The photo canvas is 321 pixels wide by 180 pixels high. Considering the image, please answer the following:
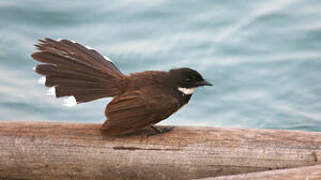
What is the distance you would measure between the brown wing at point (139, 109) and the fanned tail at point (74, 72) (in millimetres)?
226

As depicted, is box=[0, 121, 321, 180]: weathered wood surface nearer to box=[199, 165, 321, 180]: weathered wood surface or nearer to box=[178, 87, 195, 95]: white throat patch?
box=[199, 165, 321, 180]: weathered wood surface

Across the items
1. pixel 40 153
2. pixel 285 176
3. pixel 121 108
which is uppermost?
pixel 121 108

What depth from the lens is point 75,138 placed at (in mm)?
4105

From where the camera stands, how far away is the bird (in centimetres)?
450

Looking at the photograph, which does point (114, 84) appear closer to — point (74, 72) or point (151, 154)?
point (74, 72)

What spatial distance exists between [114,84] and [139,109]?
0.38 metres

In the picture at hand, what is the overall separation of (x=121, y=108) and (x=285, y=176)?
140 centimetres

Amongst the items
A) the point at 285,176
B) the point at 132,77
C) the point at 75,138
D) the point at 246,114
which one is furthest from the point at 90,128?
the point at 246,114

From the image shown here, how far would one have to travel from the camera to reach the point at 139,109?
4504 mm

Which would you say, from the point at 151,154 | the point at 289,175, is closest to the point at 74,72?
the point at 151,154

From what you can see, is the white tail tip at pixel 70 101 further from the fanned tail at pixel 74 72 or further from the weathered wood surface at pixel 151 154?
the weathered wood surface at pixel 151 154

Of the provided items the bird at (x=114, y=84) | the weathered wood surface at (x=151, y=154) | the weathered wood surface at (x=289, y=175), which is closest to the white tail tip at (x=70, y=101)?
the bird at (x=114, y=84)

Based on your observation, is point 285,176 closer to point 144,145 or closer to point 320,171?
point 320,171

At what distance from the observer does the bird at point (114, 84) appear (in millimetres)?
4496
